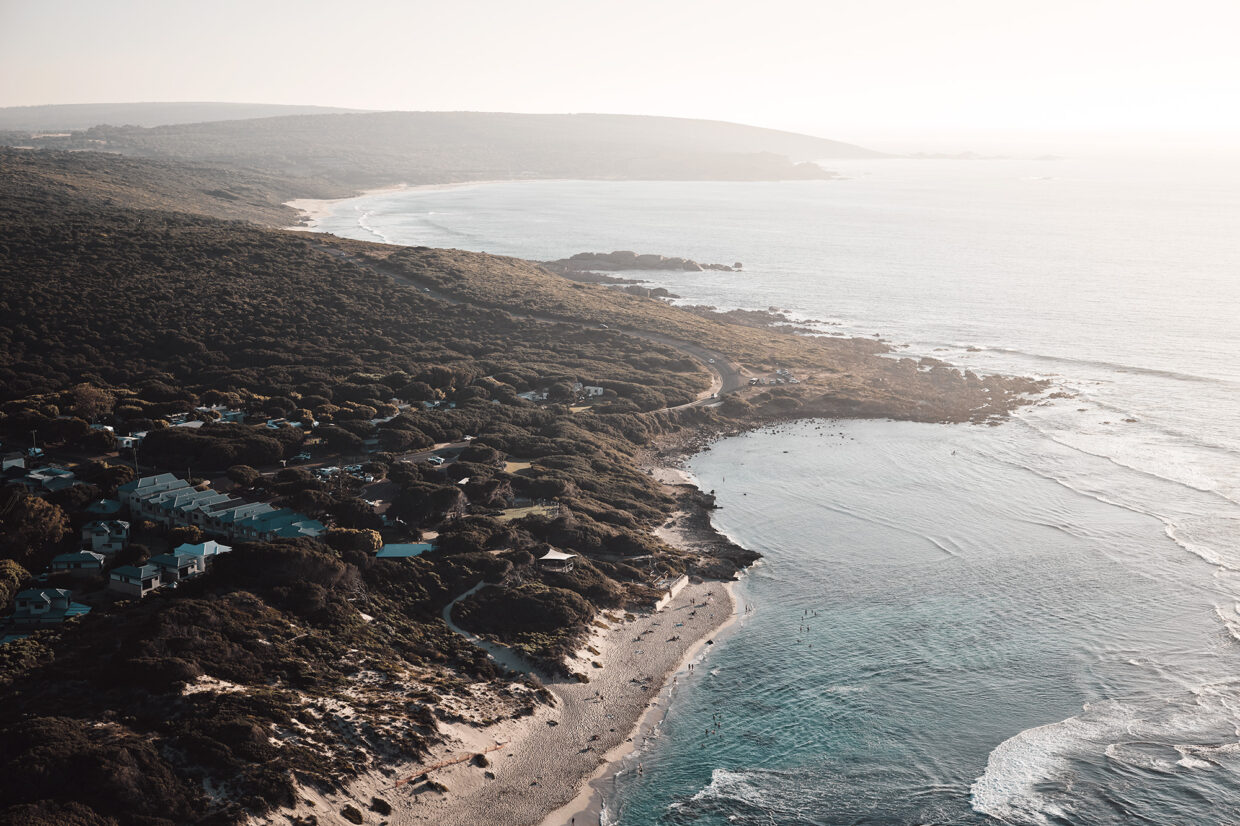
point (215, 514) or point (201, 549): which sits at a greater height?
point (215, 514)

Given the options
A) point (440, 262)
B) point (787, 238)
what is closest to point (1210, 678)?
point (440, 262)

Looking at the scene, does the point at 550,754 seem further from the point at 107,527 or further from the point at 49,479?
the point at 49,479

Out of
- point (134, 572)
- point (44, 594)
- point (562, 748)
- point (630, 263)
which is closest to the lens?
point (562, 748)

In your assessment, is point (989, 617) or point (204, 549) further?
point (989, 617)

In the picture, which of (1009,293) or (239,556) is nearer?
(239,556)

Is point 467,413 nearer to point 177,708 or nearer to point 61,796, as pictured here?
point 177,708

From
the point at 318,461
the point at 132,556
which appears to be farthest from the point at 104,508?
the point at 318,461
